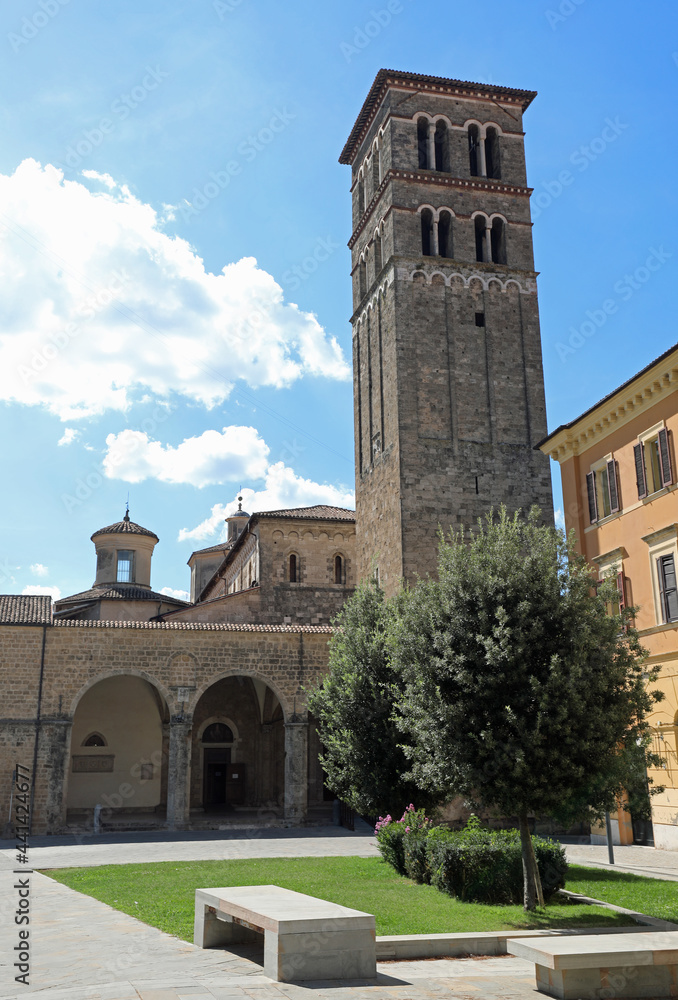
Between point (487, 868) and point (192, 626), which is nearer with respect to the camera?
point (487, 868)

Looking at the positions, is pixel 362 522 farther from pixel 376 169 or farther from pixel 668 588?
pixel 668 588

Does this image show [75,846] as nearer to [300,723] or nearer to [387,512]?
[300,723]

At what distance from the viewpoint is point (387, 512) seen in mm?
30078

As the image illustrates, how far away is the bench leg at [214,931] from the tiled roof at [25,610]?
18794mm

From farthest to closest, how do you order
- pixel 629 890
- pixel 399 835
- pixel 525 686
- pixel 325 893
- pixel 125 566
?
pixel 125 566 < pixel 399 835 < pixel 629 890 < pixel 325 893 < pixel 525 686

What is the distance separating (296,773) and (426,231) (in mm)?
20645

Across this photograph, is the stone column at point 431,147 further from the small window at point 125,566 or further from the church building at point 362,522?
the small window at point 125,566

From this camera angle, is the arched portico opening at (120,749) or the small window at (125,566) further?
the small window at (125,566)

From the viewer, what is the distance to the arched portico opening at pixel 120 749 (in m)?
32.5

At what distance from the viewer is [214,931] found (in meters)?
9.35

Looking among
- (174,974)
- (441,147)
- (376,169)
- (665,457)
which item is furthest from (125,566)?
(174,974)

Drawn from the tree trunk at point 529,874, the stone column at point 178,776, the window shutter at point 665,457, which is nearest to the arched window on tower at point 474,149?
the window shutter at point 665,457


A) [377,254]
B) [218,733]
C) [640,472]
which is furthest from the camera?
[218,733]

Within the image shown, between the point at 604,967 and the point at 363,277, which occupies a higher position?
the point at 363,277
